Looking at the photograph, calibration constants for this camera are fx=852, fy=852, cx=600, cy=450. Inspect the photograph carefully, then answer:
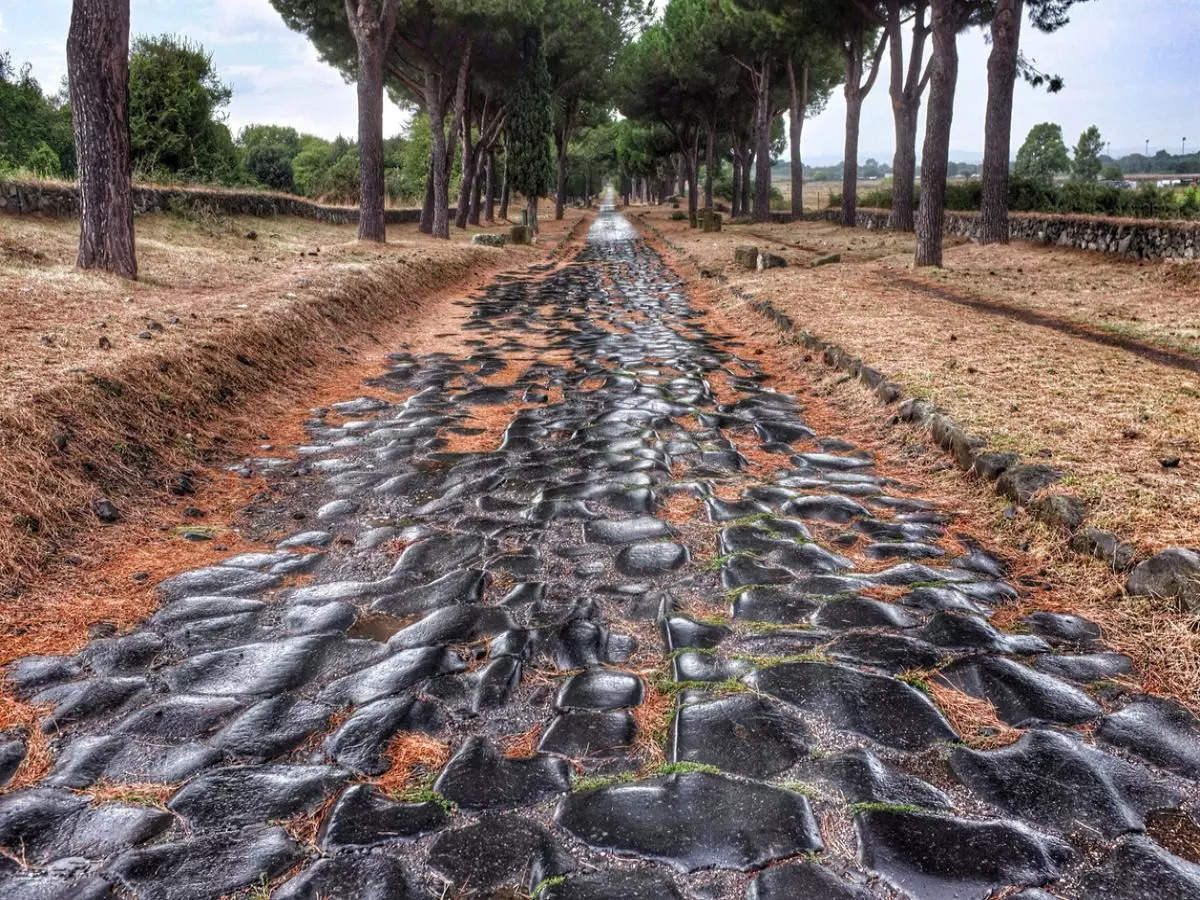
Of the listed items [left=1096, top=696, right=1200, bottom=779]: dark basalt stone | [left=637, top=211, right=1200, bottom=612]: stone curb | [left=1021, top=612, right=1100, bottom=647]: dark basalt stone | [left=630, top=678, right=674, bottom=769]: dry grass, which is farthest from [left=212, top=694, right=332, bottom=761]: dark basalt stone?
[left=637, top=211, right=1200, bottom=612]: stone curb

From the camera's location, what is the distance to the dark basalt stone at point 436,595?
11.1 ft

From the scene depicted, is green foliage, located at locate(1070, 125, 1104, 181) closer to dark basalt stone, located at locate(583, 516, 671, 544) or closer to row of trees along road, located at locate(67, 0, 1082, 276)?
row of trees along road, located at locate(67, 0, 1082, 276)

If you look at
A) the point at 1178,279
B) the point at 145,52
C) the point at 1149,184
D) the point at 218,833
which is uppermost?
the point at 145,52

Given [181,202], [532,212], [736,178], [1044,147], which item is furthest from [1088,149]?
[181,202]

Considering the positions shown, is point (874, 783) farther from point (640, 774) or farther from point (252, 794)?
point (252, 794)

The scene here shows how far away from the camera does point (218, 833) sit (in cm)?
214

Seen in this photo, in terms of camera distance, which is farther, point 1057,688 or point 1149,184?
point 1149,184

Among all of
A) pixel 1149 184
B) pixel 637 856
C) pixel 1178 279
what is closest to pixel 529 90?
pixel 1149 184

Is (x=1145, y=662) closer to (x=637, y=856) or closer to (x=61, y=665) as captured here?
(x=637, y=856)

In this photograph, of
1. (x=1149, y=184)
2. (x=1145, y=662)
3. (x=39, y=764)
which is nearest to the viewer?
(x=39, y=764)

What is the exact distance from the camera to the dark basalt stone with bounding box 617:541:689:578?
12.1 ft

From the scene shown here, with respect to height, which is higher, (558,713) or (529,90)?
(529,90)

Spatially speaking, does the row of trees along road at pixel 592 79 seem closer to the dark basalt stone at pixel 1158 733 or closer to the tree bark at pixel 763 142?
the tree bark at pixel 763 142

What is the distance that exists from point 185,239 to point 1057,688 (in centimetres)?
1561
